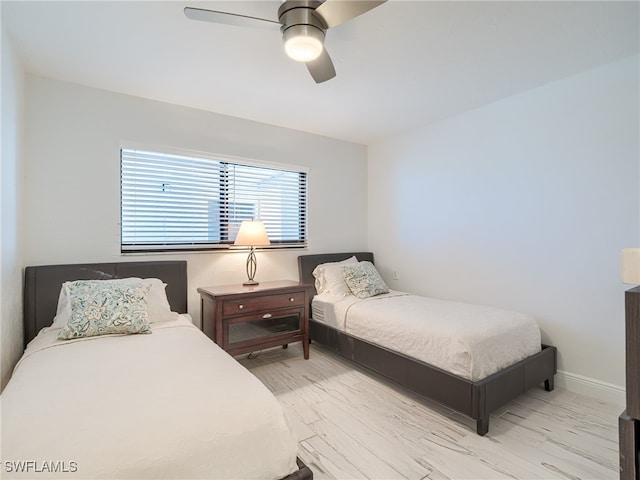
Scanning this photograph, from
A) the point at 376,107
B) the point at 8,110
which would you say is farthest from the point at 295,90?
the point at 8,110

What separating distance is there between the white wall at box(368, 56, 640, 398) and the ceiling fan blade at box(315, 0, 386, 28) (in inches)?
81.3

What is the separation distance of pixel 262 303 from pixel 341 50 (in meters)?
2.13

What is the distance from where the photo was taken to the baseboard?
2.32 m

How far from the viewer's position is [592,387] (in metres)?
2.44

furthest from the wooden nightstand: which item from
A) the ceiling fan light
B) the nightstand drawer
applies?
the ceiling fan light

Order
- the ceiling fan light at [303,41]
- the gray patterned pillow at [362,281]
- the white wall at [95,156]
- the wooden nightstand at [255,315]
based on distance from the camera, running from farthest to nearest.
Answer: the gray patterned pillow at [362,281], the wooden nightstand at [255,315], the white wall at [95,156], the ceiling fan light at [303,41]

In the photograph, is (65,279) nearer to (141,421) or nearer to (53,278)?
(53,278)

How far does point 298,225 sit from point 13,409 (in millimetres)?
2919

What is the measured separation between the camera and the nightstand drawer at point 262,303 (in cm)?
272

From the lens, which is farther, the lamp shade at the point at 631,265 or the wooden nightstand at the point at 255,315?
the wooden nightstand at the point at 255,315

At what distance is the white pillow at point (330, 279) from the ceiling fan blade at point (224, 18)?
2.46 meters

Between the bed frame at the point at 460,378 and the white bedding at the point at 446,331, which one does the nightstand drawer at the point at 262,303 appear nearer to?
the white bedding at the point at 446,331

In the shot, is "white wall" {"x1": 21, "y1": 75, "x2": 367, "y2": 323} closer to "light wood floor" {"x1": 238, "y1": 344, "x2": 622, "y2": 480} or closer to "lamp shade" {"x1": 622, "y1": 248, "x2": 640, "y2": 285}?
"light wood floor" {"x1": 238, "y1": 344, "x2": 622, "y2": 480}

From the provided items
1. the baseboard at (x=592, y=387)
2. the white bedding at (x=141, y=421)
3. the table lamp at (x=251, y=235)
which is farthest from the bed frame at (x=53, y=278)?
the baseboard at (x=592, y=387)
